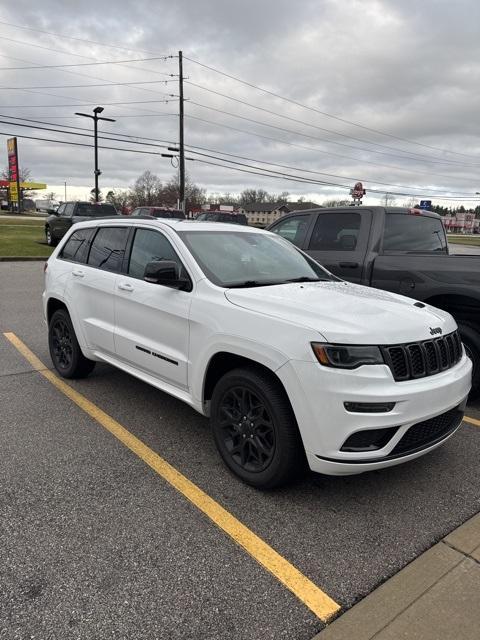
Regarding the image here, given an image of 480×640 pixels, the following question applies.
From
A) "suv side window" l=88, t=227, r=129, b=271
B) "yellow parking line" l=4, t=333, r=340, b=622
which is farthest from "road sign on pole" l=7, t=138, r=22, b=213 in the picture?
"yellow parking line" l=4, t=333, r=340, b=622

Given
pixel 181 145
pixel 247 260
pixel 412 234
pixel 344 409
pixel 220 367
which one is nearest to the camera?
pixel 344 409

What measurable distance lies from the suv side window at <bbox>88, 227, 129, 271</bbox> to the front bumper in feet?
7.82

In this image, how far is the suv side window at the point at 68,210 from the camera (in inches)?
784

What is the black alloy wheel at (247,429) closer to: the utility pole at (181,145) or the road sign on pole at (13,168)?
the utility pole at (181,145)

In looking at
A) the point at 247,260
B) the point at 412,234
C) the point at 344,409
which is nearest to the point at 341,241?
the point at 412,234

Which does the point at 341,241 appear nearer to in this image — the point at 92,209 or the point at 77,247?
the point at 77,247

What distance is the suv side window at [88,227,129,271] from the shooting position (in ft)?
15.2

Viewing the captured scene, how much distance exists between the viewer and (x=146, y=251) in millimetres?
4305

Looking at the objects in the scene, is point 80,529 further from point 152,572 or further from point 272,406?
point 272,406

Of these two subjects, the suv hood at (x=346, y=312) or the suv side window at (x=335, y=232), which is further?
the suv side window at (x=335, y=232)

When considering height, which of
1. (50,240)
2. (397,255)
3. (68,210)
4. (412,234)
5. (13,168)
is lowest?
(50,240)

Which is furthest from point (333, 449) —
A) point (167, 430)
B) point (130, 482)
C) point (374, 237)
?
point (374, 237)

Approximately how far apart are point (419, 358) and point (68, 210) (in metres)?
19.6

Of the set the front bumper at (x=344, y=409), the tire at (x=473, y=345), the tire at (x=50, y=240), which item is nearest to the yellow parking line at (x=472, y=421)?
the tire at (x=473, y=345)
